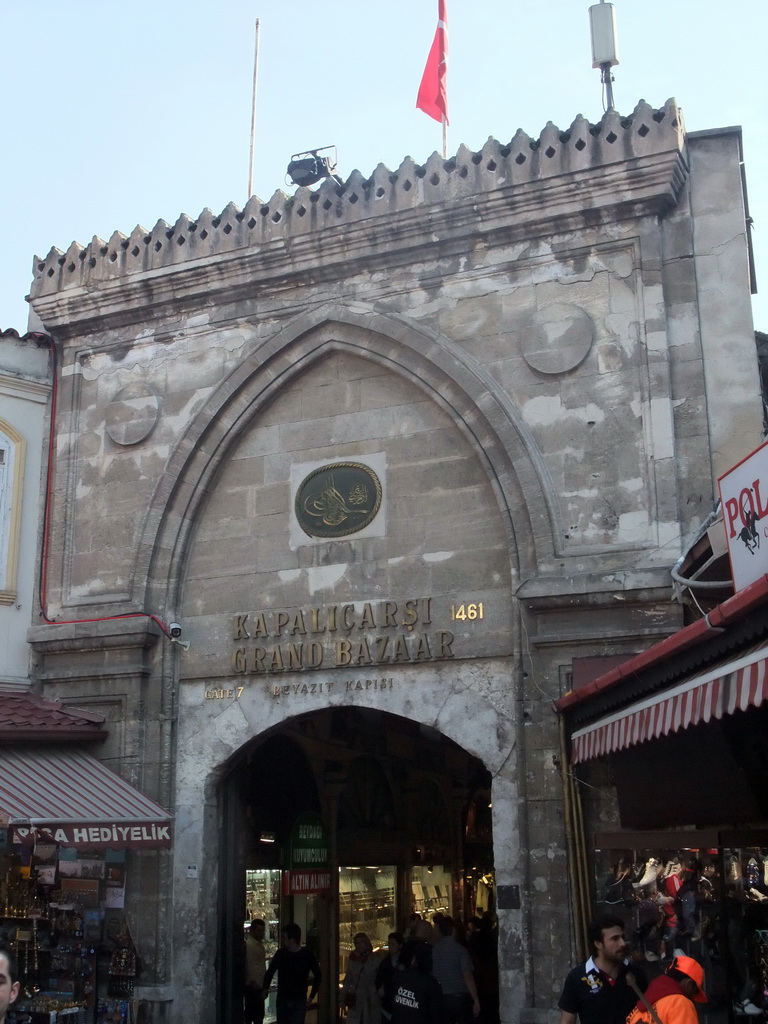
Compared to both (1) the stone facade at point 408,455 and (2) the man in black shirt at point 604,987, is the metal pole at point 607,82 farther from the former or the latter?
(2) the man in black shirt at point 604,987

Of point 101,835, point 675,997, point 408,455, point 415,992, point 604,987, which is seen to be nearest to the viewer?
point 675,997

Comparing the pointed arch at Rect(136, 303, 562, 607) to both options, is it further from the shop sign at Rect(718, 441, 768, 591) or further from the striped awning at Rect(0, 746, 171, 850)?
the shop sign at Rect(718, 441, 768, 591)

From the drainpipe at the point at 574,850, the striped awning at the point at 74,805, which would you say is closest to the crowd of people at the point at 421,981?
the drainpipe at the point at 574,850

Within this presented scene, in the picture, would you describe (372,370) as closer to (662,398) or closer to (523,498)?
(523,498)

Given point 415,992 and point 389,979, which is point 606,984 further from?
point 389,979

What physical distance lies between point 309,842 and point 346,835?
1167 millimetres

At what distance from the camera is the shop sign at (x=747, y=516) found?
22.0ft

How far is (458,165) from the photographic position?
36.5ft

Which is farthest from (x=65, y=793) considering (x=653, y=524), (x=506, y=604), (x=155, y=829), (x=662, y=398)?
(x=662, y=398)

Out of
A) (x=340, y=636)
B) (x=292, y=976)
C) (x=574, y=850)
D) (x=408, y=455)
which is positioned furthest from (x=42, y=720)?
(x=574, y=850)

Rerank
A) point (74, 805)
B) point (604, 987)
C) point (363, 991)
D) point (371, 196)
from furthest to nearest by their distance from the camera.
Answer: point (371, 196) < point (363, 991) < point (74, 805) < point (604, 987)

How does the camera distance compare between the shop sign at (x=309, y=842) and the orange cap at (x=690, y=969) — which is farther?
the shop sign at (x=309, y=842)

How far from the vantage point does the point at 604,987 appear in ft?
19.2

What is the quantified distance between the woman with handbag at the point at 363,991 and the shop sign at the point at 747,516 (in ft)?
20.8
